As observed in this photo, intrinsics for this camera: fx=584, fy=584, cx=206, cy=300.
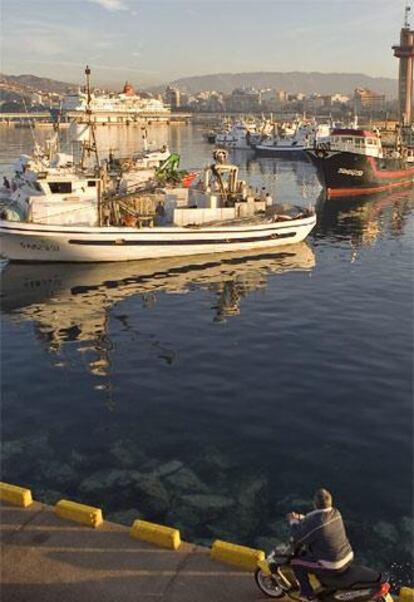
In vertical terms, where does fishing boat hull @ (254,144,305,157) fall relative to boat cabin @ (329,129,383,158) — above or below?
above

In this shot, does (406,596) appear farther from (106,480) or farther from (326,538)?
(106,480)

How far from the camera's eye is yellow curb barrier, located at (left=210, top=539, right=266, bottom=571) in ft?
31.0

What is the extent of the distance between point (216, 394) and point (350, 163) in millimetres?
51931

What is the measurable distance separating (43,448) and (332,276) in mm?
21722

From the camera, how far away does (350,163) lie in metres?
64.5

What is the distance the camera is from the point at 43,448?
15.3 metres

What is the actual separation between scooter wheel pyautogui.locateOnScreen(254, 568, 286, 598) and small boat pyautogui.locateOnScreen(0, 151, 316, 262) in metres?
26.5

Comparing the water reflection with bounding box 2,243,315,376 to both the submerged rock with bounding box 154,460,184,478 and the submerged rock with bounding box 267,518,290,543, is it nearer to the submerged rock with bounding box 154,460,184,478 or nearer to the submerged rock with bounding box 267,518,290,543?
the submerged rock with bounding box 154,460,184,478

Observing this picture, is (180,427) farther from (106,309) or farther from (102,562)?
(106,309)

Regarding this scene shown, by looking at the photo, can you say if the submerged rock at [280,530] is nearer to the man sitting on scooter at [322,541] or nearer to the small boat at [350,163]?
the man sitting on scooter at [322,541]

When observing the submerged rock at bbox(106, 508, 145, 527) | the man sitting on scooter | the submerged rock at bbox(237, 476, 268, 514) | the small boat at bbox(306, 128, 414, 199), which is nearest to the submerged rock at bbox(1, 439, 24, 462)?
the submerged rock at bbox(106, 508, 145, 527)

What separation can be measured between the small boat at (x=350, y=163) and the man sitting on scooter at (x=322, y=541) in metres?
58.1

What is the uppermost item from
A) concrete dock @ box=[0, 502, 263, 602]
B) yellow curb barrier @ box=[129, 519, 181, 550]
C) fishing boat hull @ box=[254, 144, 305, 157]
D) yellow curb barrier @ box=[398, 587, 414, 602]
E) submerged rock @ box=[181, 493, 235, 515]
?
fishing boat hull @ box=[254, 144, 305, 157]

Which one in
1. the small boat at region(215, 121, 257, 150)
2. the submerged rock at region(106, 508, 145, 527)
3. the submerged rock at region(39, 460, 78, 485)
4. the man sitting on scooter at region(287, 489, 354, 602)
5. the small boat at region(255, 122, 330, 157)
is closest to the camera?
the man sitting on scooter at region(287, 489, 354, 602)
